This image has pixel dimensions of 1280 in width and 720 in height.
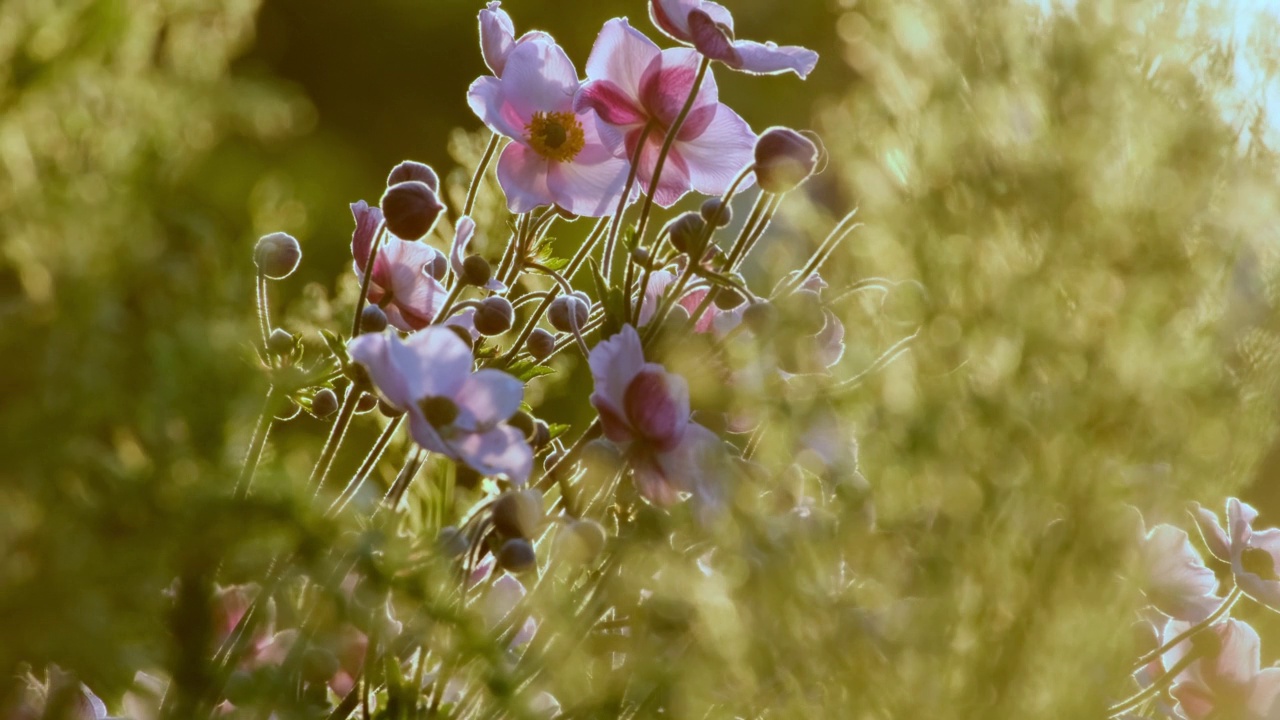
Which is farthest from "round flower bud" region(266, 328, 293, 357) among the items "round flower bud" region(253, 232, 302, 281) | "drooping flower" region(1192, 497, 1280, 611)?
"drooping flower" region(1192, 497, 1280, 611)

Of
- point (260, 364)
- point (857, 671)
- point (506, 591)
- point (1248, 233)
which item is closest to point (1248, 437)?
point (1248, 233)

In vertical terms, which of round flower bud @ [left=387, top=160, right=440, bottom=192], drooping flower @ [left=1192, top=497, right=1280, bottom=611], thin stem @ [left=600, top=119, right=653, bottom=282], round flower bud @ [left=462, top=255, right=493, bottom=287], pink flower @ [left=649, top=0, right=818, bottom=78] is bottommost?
drooping flower @ [left=1192, top=497, right=1280, bottom=611]

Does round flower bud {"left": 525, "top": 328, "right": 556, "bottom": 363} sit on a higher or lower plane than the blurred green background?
higher

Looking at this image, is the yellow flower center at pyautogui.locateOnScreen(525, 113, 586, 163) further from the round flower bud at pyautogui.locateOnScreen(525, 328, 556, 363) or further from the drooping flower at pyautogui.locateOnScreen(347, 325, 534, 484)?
the drooping flower at pyautogui.locateOnScreen(347, 325, 534, 484)

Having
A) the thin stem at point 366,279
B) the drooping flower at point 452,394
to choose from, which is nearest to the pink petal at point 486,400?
the drooping flower at point 452,394

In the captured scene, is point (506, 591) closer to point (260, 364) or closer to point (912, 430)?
point (260, 364)

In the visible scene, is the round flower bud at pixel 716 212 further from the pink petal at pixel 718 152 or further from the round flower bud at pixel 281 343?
the round flower bud at pixel 281 343

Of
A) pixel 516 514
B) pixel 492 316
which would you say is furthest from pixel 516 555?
pixel 492 316
